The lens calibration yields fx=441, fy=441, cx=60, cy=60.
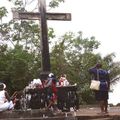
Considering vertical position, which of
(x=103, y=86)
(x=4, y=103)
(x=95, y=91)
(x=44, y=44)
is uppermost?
(x=44, y=44)

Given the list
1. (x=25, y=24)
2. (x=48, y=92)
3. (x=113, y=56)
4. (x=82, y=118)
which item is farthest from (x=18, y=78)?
(x=82, y=118)

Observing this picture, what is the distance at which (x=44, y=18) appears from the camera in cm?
1450

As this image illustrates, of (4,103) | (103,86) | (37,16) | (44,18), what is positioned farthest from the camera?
(37,16)

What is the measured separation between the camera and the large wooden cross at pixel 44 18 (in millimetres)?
13914

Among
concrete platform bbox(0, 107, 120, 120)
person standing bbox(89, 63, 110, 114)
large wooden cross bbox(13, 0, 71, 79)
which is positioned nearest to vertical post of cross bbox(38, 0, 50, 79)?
large wooden cross bbox(13, 0, 71, 79)

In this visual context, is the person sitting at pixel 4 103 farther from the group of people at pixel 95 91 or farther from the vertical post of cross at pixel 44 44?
the vertical post of cross at pixel 44 44

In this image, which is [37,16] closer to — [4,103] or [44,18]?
[44,18]

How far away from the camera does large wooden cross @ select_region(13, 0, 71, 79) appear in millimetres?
13914

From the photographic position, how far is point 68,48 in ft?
104

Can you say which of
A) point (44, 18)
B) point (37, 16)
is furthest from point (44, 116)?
point (37, 16)

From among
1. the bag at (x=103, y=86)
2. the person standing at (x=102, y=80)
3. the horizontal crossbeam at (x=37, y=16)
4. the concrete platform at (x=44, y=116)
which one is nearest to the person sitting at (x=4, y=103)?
the concrete platform at (x=44, y=116)

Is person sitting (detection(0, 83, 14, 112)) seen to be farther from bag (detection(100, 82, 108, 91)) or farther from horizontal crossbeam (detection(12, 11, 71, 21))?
horizontal crossbeam (detection(12, 11, 71, 21))

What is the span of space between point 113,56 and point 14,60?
27.8 ft

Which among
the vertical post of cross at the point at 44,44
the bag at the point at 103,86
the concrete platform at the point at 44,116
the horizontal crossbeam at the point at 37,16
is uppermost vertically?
the horizontal crossbeam at the point at 37,16
